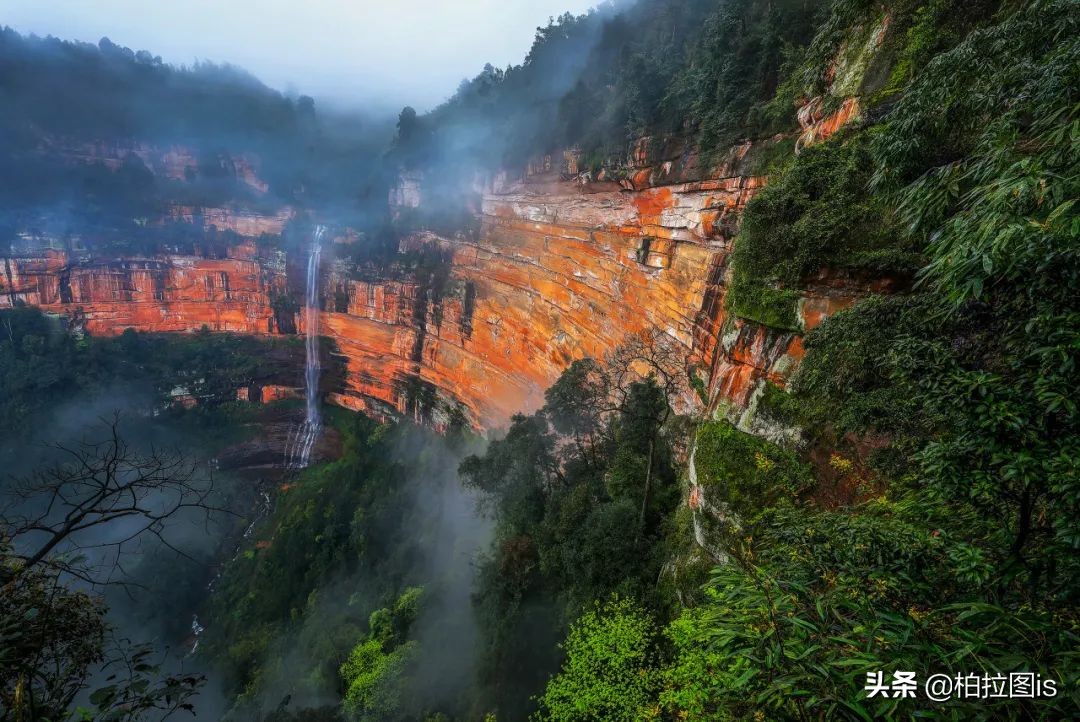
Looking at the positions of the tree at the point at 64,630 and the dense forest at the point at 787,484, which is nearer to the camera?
the dense forest at the point at 787,484

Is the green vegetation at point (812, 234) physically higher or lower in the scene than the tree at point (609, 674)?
higher

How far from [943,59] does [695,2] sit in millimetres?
18702

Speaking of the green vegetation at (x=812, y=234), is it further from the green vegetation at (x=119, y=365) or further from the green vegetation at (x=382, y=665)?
the green vegetation at (x=119, y=365)

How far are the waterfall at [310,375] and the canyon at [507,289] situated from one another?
95 cm

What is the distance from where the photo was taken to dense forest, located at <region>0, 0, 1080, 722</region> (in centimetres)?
212

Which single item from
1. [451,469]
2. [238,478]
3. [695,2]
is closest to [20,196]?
[238,478]

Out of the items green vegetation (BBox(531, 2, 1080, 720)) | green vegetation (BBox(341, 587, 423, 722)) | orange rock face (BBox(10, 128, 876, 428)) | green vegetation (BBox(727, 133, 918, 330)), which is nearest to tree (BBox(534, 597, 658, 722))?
green vegetation (BBox(531, 2, 1080, 720))

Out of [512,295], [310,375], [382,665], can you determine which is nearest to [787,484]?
[382,665]

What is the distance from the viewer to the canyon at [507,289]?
11.2m

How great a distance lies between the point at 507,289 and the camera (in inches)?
933

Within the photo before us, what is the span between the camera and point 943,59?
12.3 feet

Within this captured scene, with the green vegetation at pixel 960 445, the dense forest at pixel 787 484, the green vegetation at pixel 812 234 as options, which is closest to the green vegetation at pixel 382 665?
the dense forest at pixel 787 484

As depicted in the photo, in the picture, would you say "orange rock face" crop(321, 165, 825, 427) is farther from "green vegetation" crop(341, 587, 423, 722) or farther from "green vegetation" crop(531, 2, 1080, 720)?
"green vegetation" crop(341, 587, 423, 722)

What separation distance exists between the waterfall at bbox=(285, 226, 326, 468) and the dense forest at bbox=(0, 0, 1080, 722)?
13.4 m
